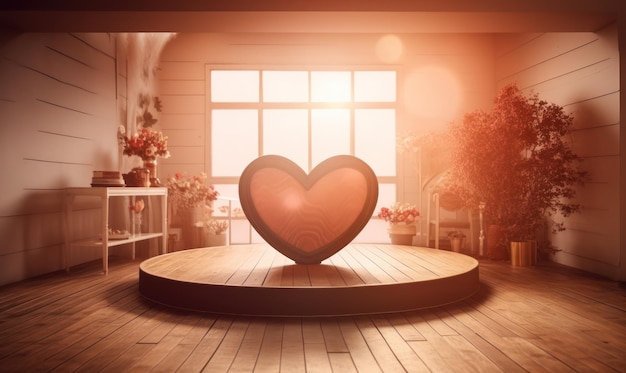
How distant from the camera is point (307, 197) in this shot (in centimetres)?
382

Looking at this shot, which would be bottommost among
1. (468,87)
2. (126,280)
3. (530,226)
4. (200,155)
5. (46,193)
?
(126,280)

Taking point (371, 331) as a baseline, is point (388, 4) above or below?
above

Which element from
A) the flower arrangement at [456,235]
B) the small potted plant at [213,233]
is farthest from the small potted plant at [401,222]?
the small potted plant at [213,233]

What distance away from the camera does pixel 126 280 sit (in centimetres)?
458

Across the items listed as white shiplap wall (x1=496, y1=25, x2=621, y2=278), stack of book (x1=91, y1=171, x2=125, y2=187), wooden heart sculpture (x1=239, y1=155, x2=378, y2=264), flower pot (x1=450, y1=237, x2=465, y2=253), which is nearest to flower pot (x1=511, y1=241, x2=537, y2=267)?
white shiplap wall (x1=496, y1=25, x2=621, y2=278)

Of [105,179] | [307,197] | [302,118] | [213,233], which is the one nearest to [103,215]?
[105,179]

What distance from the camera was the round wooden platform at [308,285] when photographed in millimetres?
3211

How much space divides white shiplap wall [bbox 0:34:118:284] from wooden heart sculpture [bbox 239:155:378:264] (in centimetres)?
205

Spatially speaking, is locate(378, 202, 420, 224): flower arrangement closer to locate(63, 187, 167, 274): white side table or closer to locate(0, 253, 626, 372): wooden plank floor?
locate(0, 253, 626, 372): wooden plank floor

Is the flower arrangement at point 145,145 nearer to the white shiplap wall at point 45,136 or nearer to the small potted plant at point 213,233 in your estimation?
the white shiplap wall at point 45,136

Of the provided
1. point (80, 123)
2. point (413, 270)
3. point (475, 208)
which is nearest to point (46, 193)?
point (80, 123)

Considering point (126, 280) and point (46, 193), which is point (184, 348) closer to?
point (126, 280)

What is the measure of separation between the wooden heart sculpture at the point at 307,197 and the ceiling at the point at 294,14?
1.28 m

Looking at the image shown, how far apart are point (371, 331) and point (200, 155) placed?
5.05 metres
